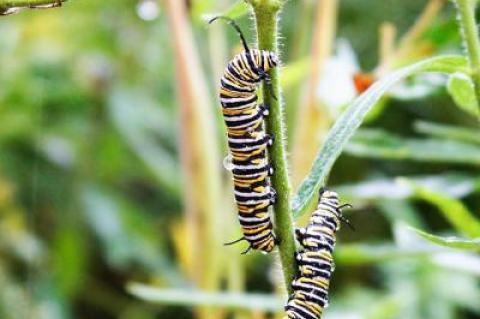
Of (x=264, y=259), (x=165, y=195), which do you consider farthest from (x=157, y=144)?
(x=264, y=259)

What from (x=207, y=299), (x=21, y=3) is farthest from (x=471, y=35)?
(x=207, y=299)

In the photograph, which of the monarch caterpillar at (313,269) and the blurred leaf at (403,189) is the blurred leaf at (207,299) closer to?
the blurred leaf at (403,189)

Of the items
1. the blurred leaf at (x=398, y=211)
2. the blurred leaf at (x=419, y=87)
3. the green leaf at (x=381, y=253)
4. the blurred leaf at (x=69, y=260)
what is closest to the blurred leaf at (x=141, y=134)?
the blurred leaf at (x=69, y=260)

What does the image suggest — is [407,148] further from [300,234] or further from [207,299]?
[300,234]

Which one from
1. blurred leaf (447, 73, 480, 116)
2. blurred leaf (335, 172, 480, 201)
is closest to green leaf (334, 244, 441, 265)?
blurred leaf (335, 172, 480, 201)

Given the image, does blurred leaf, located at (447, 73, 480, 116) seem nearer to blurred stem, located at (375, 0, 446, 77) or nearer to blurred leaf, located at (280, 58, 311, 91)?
blurred stem, located at (375, 0, 446, 77)

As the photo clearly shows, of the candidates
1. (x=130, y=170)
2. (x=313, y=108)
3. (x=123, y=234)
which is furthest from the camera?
(x=130, y=170)
